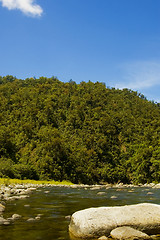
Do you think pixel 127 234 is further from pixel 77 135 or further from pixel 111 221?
pixel 77 135

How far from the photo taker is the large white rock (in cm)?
983

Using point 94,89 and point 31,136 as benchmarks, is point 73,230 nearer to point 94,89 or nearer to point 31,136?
point 31,136

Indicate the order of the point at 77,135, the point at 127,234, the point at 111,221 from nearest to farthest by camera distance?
the point at 127,234
the point at 111,221
the point at 77,135

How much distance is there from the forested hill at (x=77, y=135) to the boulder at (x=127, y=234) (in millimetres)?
51219

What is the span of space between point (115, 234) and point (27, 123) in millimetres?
101012

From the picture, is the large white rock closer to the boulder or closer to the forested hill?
the boulder

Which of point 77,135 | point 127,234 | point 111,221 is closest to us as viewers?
point 127,234

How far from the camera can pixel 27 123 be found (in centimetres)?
10738

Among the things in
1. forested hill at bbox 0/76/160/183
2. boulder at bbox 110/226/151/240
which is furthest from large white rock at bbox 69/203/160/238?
forested hill at bbox 0/76/160/183

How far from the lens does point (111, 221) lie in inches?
398

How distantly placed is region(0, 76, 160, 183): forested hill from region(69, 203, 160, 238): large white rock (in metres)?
50.2

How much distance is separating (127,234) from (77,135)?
9770 centimetres

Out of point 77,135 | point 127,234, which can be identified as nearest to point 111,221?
point 127,234

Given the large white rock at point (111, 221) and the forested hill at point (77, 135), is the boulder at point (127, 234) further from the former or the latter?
the forested hill at point (77, 135)
